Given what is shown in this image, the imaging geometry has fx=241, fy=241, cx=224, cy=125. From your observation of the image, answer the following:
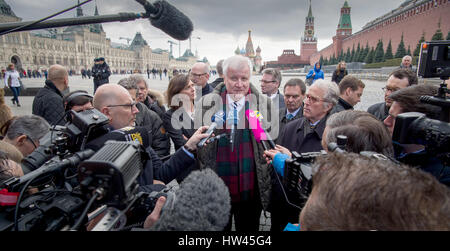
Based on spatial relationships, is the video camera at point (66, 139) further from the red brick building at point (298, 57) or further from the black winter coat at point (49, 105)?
the red brick building at point (298, 57)

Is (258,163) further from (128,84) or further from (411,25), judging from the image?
(411,25)

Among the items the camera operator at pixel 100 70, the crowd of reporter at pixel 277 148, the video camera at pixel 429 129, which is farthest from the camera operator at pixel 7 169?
the camera operator at pixel 100 70

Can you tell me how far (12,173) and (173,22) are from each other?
4.31 ft

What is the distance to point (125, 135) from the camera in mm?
1537

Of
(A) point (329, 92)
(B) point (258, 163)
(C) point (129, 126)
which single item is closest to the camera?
(C) point (129, 126)

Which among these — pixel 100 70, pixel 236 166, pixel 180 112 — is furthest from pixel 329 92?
pixel 100 70

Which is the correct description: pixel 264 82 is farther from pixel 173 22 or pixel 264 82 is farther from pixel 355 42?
pixel 355 42

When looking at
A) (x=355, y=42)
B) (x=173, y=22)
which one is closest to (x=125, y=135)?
(x=173, y=22)

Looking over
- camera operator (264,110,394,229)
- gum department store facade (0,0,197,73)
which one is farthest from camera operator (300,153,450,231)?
gum department store facade (0,0,197,73)

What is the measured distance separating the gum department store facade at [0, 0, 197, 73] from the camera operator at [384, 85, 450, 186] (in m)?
56.5

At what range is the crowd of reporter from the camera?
0.70m

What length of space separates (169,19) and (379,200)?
149 cm

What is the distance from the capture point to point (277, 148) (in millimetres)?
2068

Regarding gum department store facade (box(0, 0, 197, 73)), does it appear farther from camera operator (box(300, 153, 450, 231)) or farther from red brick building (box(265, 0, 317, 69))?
camera operator (box(300, 153, 450, 231))
